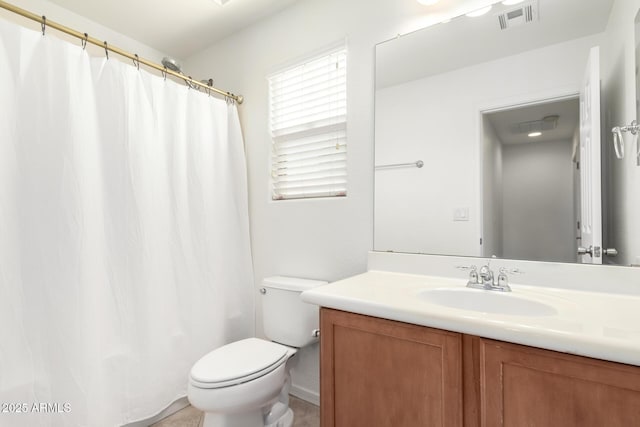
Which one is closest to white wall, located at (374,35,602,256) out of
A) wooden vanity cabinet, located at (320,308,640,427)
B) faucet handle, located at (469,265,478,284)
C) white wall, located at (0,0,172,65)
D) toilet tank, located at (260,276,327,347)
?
faucet handle, located at (469,265,478,284)

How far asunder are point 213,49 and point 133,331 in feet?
6.73

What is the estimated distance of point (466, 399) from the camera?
829mm

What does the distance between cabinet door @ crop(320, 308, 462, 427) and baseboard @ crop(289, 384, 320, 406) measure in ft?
2.47

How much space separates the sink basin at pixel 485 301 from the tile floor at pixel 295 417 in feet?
3.38

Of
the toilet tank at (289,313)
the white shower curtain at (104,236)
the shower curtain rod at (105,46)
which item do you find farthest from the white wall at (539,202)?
the shower curtain rod at (105,46)

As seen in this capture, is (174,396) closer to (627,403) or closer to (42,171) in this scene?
(42,171)

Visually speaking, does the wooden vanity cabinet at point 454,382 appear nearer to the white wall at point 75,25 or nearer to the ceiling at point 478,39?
the ceiling at point 478,39

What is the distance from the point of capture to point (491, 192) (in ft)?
4.26

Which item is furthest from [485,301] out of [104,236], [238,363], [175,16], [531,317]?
[175,16]

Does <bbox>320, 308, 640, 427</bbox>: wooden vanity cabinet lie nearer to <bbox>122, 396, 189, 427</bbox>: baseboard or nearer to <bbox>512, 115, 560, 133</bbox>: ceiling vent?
<bbox>512, 115, 560, 133</bbox>: ceiling vent

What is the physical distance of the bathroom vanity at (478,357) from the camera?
0.67 metres

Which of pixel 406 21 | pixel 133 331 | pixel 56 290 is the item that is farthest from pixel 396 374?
pixel 406 21

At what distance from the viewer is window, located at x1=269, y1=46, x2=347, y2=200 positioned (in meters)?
1.71

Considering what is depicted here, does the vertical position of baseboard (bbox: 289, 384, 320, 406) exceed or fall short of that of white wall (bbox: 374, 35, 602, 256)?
it falls short
